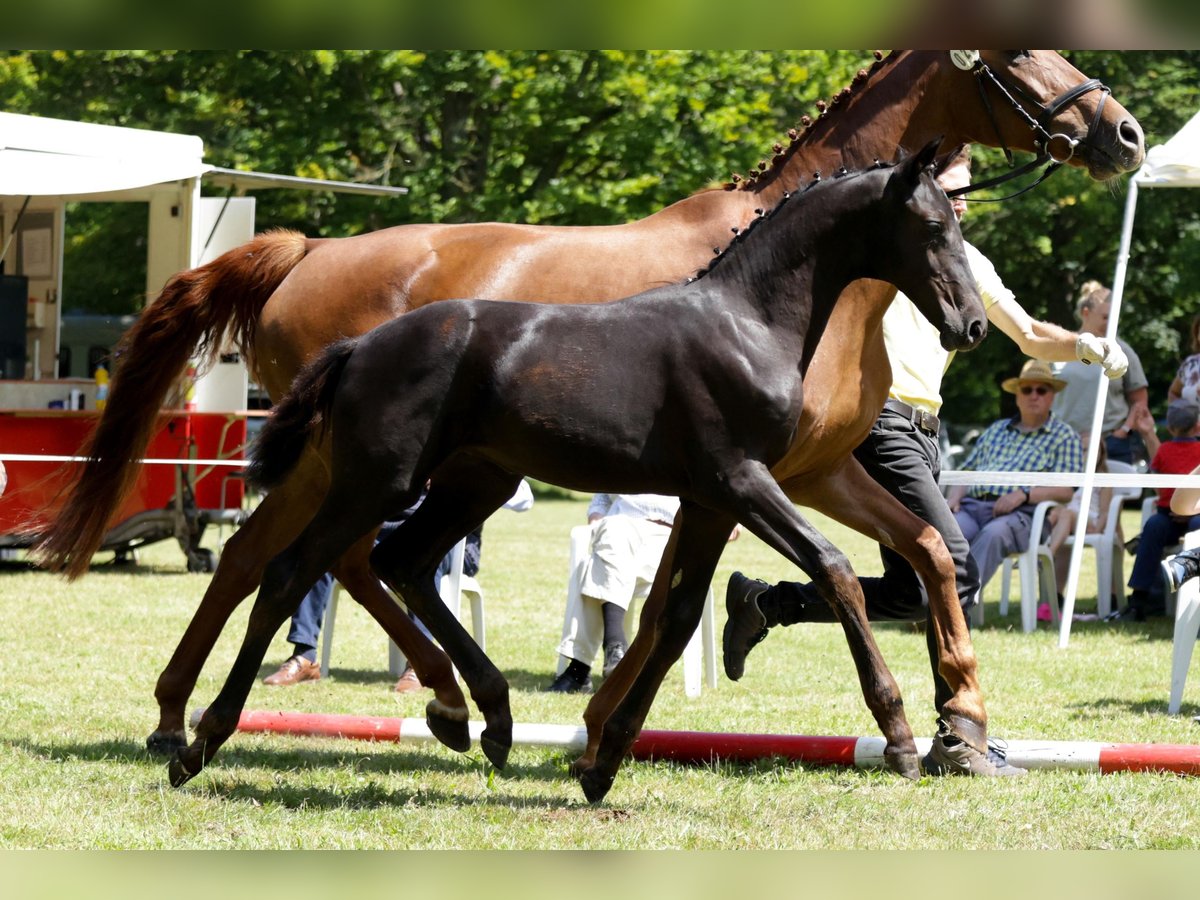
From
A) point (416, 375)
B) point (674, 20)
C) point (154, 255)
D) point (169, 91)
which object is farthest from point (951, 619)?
point (169, 91)

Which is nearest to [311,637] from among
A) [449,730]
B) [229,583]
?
[229,583]

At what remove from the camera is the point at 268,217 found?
2331 centimetres

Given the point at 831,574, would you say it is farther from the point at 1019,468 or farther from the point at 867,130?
the point at 1019,468

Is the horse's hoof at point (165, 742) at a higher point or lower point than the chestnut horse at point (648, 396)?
lower

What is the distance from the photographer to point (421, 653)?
16.1 ft

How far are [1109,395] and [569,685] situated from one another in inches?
257

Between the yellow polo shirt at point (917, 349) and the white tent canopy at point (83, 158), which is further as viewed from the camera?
the white tent canopy at point (83, 158)

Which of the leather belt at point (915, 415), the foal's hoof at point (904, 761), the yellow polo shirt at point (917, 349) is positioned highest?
the yellow polo shirt at point (917, 349)

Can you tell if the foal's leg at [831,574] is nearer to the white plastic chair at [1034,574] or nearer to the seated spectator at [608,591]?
the seated spectator at [608,591]

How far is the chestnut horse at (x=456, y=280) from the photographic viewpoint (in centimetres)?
476

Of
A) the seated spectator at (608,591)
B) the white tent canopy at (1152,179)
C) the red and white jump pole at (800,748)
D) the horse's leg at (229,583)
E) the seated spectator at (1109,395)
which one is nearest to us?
the red and white jump pole at (800,748)

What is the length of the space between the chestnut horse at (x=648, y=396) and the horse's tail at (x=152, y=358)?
4.26 ft

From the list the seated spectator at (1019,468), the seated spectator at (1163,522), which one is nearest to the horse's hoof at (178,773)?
the seated spectator at (1019,468)

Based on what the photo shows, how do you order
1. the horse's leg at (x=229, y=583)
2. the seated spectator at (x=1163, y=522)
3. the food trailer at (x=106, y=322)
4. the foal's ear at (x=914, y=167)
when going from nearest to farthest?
the foal's ear at (x=914, y=167), the horse's leg at (x=229, y=583), the seated spectator at (x=1163, y=522), the food trailer at (x=106, y=322)
